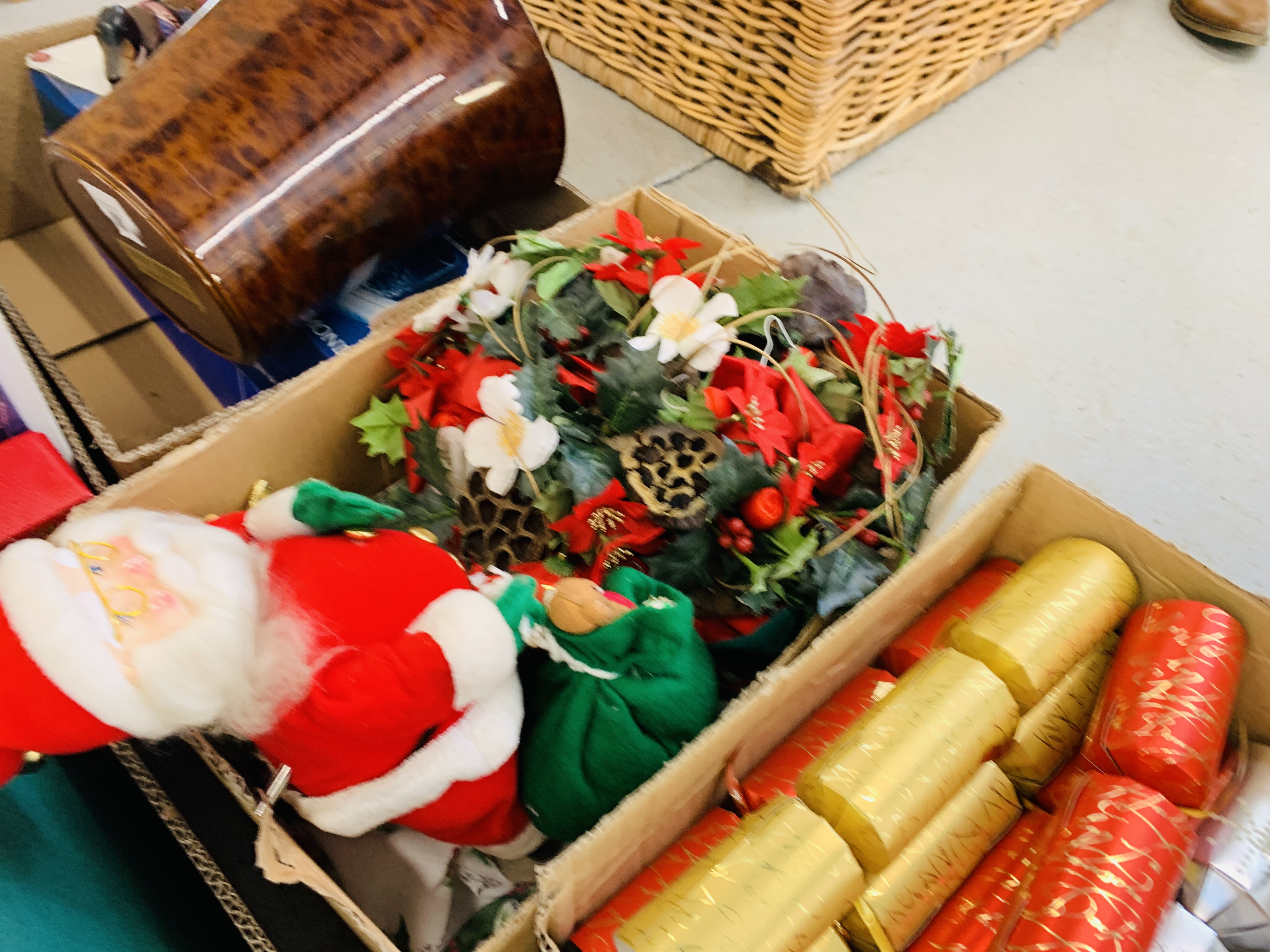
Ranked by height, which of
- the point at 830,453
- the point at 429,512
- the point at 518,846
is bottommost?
the point at 518,846

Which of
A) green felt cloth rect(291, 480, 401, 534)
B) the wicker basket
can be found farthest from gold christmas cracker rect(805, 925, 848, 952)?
the wicker basket

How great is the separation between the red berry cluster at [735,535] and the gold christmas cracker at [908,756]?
4.7 inches

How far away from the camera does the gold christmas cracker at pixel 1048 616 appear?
49 cm

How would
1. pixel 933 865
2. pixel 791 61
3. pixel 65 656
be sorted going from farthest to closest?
pixel 791 61
pixel 933 865
pixel 65 656

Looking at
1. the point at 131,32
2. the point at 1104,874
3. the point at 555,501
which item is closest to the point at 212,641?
the point at 555,501

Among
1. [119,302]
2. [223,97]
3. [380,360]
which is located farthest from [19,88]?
[380,360]

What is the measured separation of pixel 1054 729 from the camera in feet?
1.65

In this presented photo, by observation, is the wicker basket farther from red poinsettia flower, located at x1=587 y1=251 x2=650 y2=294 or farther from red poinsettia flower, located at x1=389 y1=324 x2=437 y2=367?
red poinsettia flower, located at x1=389 y1=324 x2=437 y2=367

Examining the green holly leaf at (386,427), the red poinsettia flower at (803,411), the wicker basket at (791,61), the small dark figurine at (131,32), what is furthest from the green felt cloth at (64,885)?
the wicker basket at (791,61)

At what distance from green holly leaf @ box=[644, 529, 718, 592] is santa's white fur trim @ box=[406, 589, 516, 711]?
0.13 metres

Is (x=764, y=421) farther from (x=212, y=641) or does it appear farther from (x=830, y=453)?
(x=212, y=641)

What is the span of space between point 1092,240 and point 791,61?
17.8 inches

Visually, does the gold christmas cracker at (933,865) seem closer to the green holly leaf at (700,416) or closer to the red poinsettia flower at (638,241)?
the green holly leaf at (700,416)

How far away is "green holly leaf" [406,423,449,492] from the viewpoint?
1.93ft
